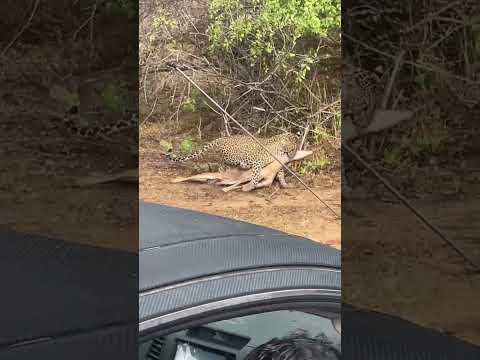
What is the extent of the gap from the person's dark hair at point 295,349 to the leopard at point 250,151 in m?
2.53

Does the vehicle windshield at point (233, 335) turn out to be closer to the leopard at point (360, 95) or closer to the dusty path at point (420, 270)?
the dusty path at point (420, 270)

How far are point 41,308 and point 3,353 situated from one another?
0.21 m

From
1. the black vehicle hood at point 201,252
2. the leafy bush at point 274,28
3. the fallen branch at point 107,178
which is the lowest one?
the black vehicle hood at point 201,252

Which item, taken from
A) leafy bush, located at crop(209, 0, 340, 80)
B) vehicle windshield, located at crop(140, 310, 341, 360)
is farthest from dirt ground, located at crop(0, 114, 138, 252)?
leafy bush, located at crop(209, 0, 340, 80)

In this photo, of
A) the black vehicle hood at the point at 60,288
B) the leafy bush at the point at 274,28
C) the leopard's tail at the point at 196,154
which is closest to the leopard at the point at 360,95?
the black vehicle hood at the point at 60,288

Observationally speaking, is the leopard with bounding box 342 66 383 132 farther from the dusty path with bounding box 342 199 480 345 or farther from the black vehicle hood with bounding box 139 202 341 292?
the black vehicle hood with bounding box 139 202 341 292

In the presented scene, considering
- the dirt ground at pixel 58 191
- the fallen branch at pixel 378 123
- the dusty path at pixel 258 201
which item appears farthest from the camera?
the dusty path at pixel 258 201

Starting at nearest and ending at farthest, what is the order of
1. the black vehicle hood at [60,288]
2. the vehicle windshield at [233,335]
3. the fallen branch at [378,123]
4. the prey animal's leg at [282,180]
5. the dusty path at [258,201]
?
the vehicle windshield at [233,335] → the black vehicle hood at [60,288] → the fallen branch at [378,123] → the dusty path at [258,201] → the prey animal's leg at [282,180]

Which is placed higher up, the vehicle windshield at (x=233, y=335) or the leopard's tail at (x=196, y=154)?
the leopard's tail at (x=196, y=154)

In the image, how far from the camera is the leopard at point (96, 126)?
7.27ft

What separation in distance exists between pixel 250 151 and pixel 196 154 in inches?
15.3

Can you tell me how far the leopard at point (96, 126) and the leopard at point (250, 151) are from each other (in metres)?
2.18

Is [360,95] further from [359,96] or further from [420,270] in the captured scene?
[420,270]

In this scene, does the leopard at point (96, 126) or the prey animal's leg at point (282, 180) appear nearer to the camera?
the leopard at point (96, 126)
